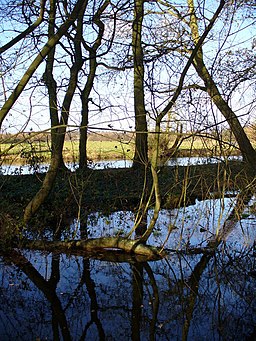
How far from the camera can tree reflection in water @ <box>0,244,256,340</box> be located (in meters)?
3.43

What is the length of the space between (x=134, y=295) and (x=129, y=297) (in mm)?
77

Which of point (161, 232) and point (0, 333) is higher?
point (161, 232)

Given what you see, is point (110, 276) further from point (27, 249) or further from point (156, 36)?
point (156, 36)

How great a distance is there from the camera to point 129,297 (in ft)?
13.7

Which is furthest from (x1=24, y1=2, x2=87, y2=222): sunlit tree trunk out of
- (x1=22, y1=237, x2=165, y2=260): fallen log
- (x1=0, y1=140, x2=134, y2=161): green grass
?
(x1=22, y1=237, x2=165, y2=260): fallen log

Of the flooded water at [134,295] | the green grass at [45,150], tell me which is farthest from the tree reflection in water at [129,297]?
the green grass at [45,150]

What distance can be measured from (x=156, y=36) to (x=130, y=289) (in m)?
5.56

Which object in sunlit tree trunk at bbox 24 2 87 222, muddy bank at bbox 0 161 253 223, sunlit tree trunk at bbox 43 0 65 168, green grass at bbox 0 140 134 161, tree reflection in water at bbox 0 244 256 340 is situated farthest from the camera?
muddy bank at bbox 0 161 253 223

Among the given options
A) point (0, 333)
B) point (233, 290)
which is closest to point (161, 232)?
point (233, 290)

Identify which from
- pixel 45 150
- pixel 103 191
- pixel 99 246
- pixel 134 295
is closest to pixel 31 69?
pixel 45 150

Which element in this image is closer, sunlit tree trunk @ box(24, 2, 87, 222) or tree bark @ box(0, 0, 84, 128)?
tree bark @ box(0, 0, 84, 128)

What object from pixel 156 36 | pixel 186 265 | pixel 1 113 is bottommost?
pixel 186 265

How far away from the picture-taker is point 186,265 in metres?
5.12

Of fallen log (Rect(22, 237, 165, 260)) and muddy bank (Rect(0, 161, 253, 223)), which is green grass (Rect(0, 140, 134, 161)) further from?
fallen log (Rect(22, 237, 165, 260))
